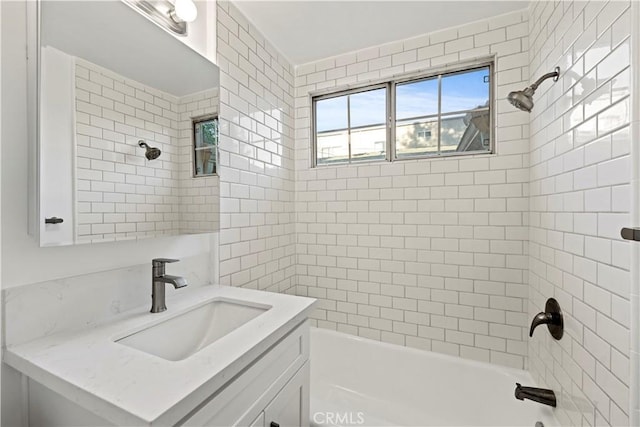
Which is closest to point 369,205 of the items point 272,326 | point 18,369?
point 272,326

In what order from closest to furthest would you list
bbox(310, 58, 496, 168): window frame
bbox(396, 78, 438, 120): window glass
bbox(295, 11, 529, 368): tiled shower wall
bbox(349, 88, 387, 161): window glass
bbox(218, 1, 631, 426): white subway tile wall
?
bbox(218, 1, 631, 426): white subway tile wall → bbox(295, 11, 529, 368): tiled shower wall → bbox(310, 58, 496, 168): window frame → bbox(396, 78, 438, 120): window glass → bbox(349, 88, 387, 161): window glass

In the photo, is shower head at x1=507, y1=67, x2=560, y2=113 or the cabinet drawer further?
shower head at x1=507, y1=67, x2=560, y2=113

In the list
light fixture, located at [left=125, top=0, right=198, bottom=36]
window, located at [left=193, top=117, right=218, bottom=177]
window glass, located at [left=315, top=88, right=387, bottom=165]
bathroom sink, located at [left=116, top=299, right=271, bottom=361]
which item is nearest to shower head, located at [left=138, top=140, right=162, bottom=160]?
window, located at [left=193, top=117, right=218, bottom=177]

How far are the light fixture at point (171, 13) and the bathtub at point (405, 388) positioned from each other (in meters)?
→ 2.01

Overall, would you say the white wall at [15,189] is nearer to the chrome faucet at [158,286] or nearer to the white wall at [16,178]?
the white wall at [16,178]

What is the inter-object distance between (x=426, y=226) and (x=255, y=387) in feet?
4.89

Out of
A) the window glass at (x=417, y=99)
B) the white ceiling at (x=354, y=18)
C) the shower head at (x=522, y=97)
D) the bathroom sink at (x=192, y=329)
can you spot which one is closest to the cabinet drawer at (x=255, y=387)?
the bathroom sink at (x=192, y=329)

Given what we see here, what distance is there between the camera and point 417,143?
2049 millimetres

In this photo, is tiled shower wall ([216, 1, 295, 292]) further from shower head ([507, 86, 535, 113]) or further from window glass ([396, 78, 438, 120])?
shower head ([507, 86, 535, 113])

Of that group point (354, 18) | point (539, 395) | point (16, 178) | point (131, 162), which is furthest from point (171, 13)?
point (539, 395)

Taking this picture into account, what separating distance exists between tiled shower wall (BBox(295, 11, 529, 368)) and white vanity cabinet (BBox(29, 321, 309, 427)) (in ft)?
3.38

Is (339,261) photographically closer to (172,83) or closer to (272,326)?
(272,326)

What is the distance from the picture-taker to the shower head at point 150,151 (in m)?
1.13

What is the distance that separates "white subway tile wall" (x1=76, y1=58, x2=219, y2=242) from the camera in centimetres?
95
